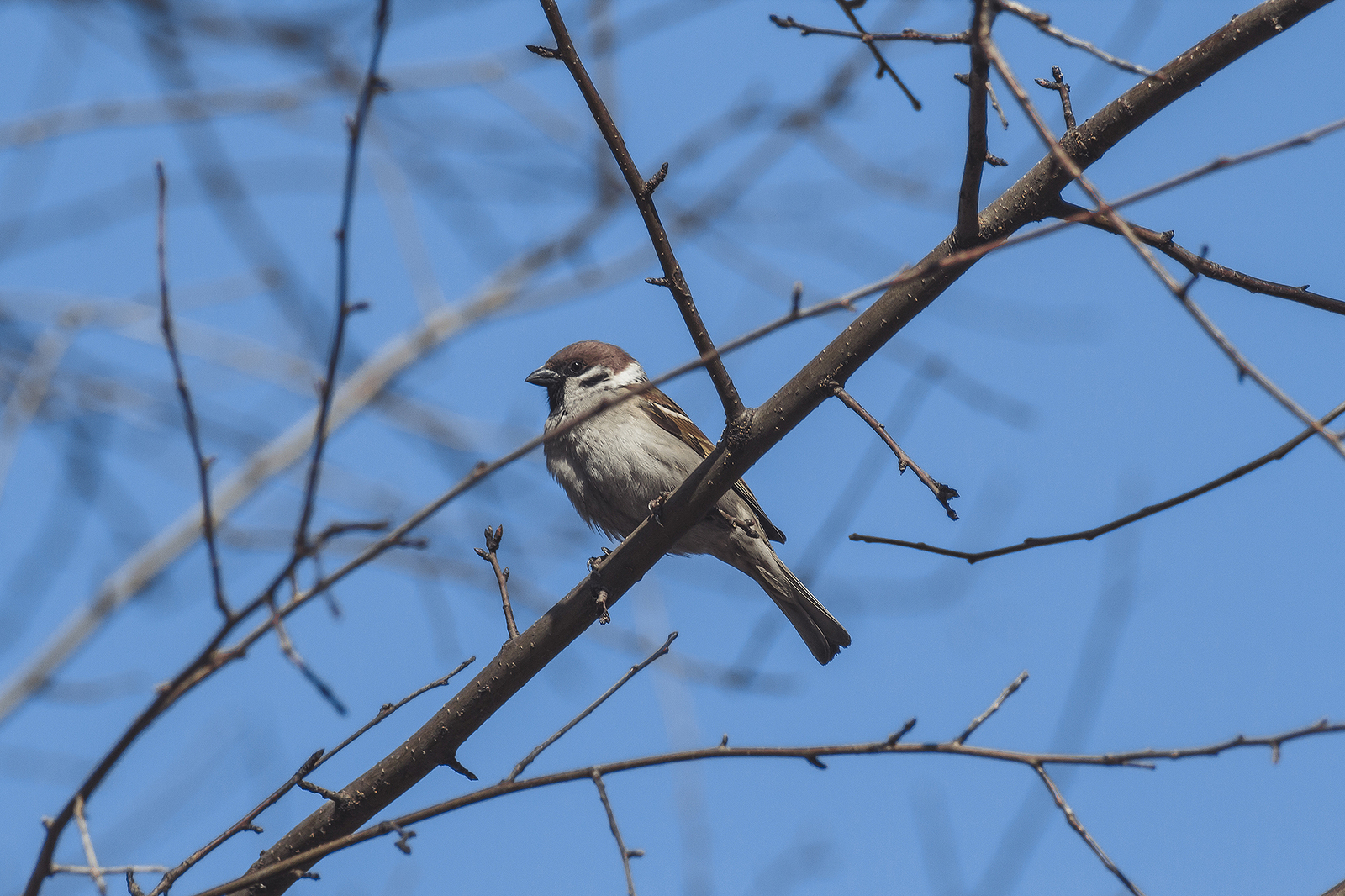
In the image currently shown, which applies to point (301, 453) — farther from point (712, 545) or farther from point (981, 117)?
point (981, 117)

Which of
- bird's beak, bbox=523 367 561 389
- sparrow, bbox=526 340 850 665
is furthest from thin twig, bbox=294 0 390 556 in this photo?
bird's beak, bbox=523 367 561 389

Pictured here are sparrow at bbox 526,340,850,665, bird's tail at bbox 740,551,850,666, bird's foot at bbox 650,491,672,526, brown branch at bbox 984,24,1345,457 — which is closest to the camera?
brown branch at bbox 984,24,1345,457

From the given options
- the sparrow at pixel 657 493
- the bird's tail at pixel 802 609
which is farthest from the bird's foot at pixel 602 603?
the bird's tail at pixel 802 609

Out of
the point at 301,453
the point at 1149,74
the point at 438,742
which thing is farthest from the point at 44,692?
the point at 1149,74

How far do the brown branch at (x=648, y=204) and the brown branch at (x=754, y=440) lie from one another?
0.44 feet

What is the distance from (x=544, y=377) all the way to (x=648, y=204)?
3.17 meters

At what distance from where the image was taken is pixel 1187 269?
2.77 m

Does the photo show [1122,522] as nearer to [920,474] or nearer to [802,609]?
[920,474]

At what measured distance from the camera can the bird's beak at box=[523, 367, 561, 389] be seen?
5.86 metres

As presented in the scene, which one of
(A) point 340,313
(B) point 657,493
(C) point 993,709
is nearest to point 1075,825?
(C) point 993,709

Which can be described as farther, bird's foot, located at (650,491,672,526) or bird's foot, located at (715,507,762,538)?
bird's foot, located at (715,507,762,538)

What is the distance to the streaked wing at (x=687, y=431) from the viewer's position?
516 centimetres

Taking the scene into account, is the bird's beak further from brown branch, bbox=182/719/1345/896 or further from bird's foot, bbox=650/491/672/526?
brown branch, bbox=182/719/1345/896

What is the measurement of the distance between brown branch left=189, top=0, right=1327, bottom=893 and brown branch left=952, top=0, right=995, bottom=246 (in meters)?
0.10
